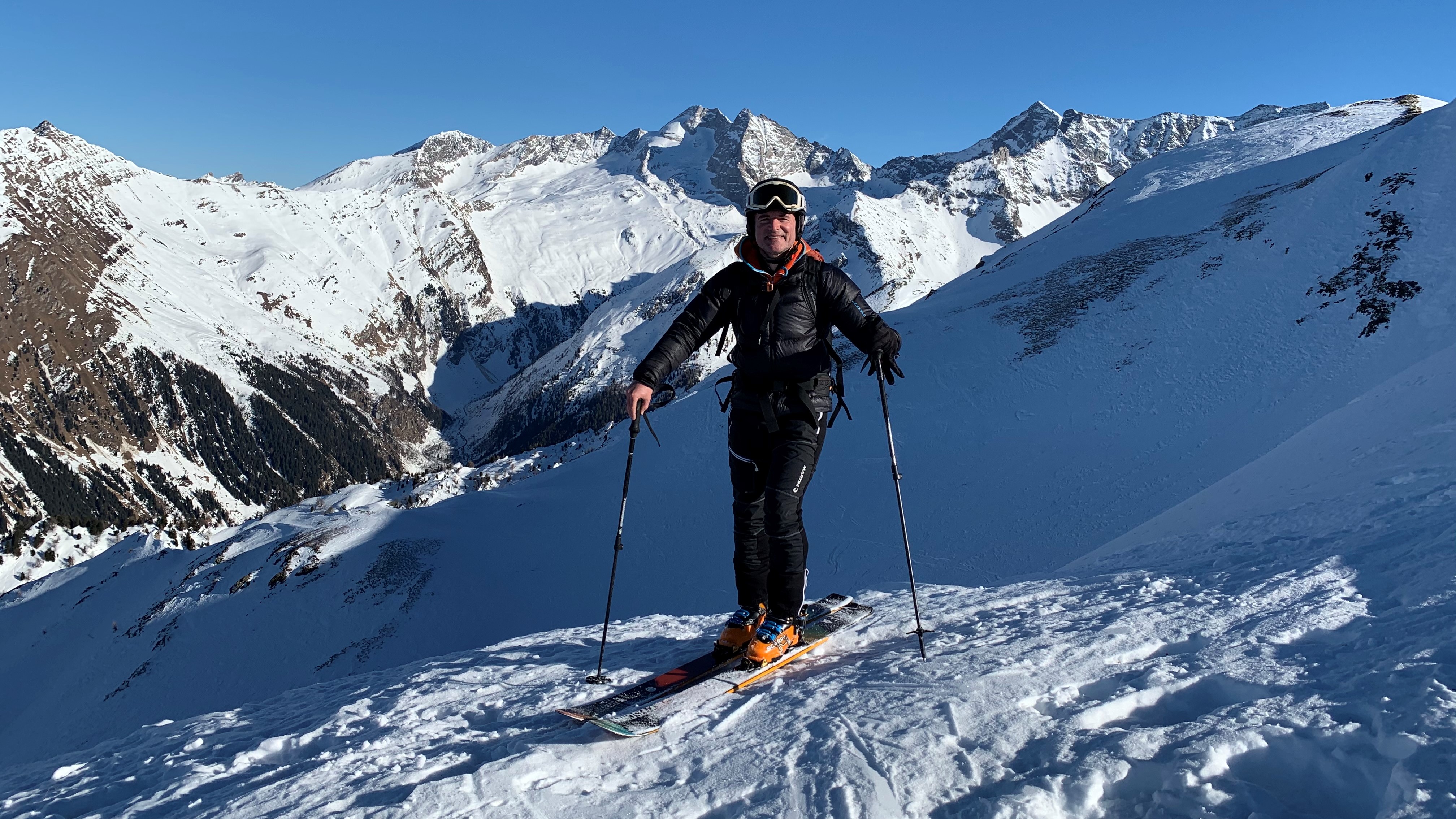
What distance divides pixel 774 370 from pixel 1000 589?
5.05 metres

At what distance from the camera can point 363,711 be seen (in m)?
7.63

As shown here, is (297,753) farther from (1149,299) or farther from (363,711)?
(1149,299)

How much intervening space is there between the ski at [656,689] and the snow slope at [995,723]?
0.70 ft

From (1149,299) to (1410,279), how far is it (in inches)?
329

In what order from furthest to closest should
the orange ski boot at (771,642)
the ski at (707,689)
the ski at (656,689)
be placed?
the orange ski boot at (771,642)
the ski at (656,689)
the ski at (707,689)

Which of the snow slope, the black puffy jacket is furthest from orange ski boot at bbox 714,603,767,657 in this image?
the black puffy jacket

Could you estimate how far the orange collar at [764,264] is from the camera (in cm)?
781

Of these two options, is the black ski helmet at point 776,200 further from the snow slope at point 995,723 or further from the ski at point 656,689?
the snow slope at point 995,723

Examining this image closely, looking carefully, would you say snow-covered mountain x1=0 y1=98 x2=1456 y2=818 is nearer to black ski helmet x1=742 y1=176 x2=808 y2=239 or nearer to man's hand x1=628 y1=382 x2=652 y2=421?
man's hand x1=628 y1=382 x2=652 y2=421

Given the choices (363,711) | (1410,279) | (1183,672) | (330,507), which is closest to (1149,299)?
(1410,279)

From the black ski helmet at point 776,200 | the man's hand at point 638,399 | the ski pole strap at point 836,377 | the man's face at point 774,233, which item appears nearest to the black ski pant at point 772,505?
the ski pole strap at point 836,377

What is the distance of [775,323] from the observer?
7793mm

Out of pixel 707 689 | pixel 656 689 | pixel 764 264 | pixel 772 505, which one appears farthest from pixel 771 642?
pixel 764 264

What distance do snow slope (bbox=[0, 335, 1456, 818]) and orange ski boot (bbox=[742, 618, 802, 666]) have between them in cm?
36
